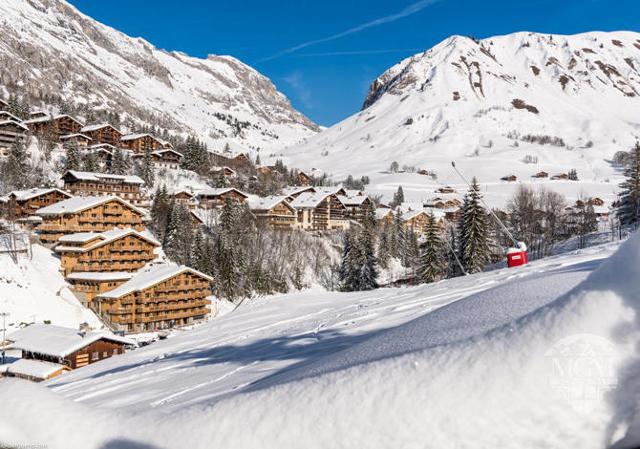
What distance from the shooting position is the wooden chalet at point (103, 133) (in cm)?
8212

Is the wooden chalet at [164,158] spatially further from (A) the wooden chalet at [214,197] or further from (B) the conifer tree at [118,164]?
(A) the wooden chalet at [214,197]

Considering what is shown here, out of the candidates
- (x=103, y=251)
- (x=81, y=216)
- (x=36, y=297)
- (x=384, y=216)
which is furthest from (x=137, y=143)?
(x=36, y=297)

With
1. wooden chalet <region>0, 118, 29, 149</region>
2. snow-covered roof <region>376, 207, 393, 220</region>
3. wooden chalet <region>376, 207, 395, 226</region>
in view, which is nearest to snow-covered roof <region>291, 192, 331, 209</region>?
wooden chalet <region>376, 207, 395, 226</region>

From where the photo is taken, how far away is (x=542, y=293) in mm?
5086

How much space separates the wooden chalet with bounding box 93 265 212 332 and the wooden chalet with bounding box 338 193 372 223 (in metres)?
42.2

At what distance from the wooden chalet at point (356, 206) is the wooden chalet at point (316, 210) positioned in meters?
2.57

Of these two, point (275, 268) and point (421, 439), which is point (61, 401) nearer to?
point (421, 439)

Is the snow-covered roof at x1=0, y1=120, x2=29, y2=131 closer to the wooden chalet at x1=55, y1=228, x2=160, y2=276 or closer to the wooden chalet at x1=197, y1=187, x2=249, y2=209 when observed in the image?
the wooden chalet at x1=197, y1=187, x2=249, y2=209

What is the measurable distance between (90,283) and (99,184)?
66.8ft

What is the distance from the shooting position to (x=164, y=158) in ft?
270

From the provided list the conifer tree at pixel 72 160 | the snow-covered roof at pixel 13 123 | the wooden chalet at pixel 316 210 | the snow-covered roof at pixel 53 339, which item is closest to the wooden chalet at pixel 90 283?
the snow-covered roof at pixel 53 339

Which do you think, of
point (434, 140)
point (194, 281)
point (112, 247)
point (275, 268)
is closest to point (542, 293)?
point (194, 281)

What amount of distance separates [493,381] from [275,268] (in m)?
59.5

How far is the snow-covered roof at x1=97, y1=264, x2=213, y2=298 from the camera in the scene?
4209cm
